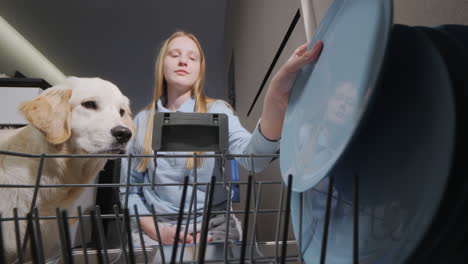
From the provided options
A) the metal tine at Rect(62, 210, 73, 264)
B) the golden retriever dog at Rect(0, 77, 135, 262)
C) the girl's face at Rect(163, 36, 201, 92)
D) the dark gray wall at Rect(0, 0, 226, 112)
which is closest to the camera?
the metal tine at Rect(62, 210, 73, 264)

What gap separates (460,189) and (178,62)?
775 millimetres

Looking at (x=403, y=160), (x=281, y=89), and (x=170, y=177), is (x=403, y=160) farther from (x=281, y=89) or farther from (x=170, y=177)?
(x=170, y=177)

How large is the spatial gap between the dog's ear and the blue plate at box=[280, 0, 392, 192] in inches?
18.4

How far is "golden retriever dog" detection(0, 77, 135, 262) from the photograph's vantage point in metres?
0.51

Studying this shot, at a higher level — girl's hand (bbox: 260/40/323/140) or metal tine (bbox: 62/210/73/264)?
girl's hand (bbox: 260/40/323/140)

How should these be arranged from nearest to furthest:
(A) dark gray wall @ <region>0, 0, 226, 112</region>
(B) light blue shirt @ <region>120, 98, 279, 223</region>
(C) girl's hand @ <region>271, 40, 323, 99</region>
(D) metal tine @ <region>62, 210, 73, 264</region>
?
1. (D) metal tine @ <region>62, 210, 73, 264</region>
2. (C) girl's hand @ <region>271, 40, 323, 99</region>
3. (B) light blue shirt @ <region>120, 98, 279, 223</region>
4. (A) dark gray wall @ <region>0, 0, 226, 112</region>

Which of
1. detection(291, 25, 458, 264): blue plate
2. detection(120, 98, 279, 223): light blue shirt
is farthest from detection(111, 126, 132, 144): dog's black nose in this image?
detection(291, 25, 458, 264): blue plate

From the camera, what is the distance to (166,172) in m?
0.71

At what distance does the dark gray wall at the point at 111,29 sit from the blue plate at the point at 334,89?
239 centimetres

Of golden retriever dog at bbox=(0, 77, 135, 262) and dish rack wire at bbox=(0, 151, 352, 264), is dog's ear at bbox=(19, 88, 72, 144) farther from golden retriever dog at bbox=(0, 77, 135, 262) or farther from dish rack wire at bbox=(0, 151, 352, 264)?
dish rack wire at bbox=(0, 151, 352, 264)

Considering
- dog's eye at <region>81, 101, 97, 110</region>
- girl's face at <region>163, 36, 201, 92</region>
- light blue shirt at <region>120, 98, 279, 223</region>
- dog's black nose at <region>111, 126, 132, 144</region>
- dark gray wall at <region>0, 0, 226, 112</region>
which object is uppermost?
dark gray wall at <region>0, 0, 226, 112</region>

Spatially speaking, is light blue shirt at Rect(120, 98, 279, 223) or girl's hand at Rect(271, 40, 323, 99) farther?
light blue shirt at Rect(120, 98, 279, 223)

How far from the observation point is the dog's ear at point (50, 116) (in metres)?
0.52

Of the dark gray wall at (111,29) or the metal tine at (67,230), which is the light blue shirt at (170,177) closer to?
Answer: the metal tine at (67,230)
